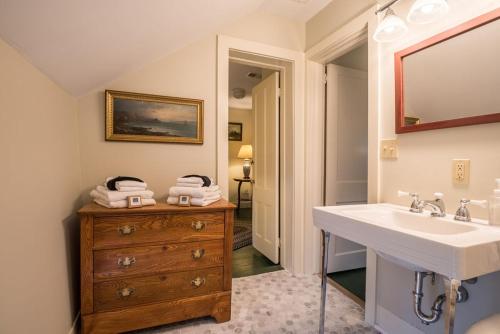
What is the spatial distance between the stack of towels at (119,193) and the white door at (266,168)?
141cm

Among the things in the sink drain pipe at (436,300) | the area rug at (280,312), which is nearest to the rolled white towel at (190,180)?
the area rug at (280,312)

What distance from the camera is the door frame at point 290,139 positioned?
2168mm

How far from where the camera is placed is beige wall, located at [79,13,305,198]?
1.70m

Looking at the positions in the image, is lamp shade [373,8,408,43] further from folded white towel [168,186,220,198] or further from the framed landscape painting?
folded white towel [168,186,220,198]

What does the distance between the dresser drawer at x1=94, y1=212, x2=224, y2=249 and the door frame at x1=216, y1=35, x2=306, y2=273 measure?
512 millimetres

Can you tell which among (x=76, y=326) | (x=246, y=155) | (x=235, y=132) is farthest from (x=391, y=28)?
(x=235, y=132)

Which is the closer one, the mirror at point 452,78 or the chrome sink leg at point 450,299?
the chrome sink leg at point 450,299

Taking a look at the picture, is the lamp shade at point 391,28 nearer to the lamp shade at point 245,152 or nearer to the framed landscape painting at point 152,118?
the framed landscape painting at point 152,118

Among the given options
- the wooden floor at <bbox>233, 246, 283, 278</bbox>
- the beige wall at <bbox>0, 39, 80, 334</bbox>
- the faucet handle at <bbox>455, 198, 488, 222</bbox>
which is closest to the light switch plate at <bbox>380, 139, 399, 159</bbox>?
the faucet handle at <bbox>455, 198, 488, 222</bbox>

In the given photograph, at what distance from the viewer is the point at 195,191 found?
1.59 m

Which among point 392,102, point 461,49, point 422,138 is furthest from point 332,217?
point 461,49

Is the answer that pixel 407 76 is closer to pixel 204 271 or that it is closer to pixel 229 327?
pixel 204 271

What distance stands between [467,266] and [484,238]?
173 mm

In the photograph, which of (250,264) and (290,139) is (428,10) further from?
(250,264)
